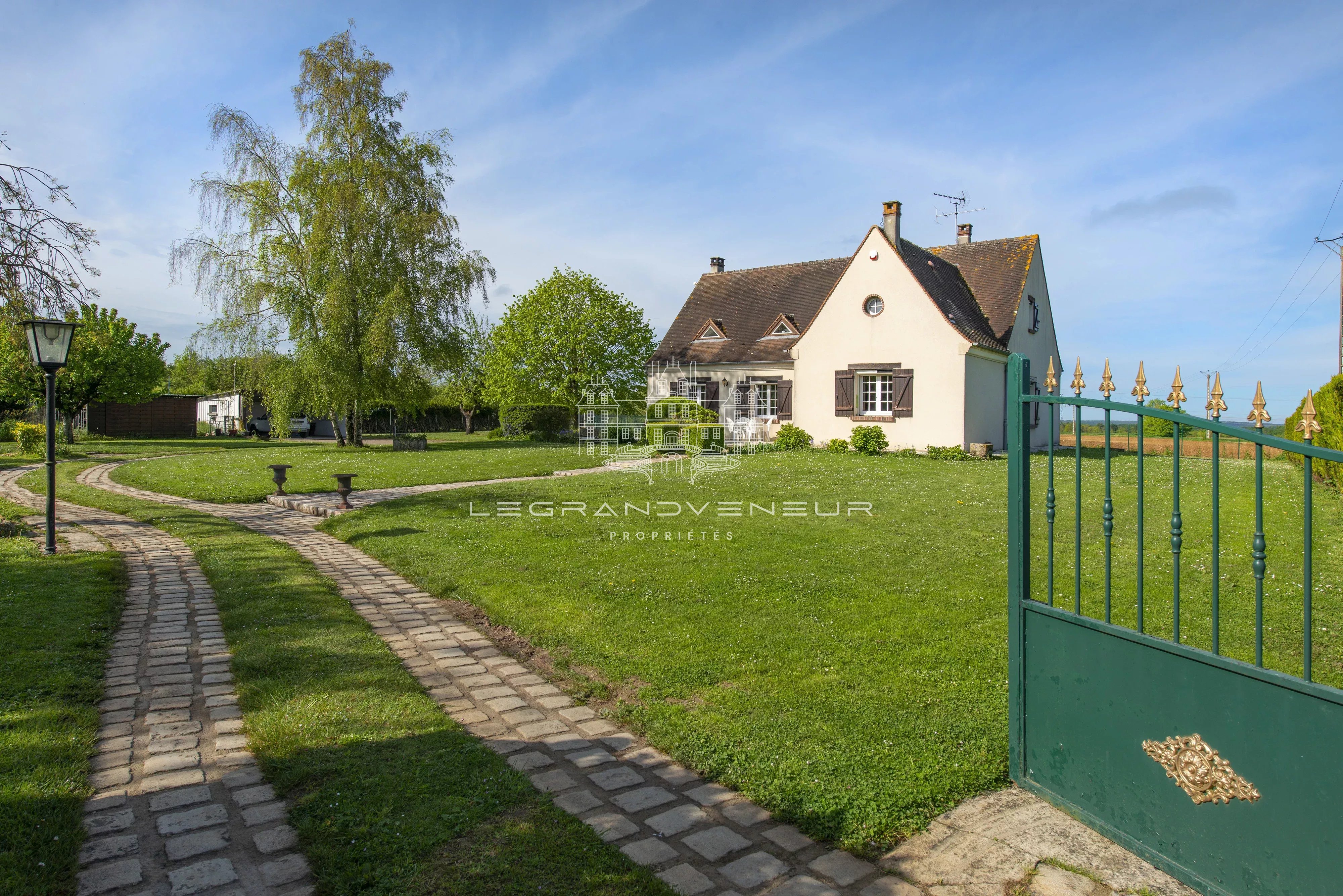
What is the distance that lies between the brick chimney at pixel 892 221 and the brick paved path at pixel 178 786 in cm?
2203

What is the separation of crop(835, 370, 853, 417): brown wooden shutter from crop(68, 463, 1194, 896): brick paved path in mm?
20058

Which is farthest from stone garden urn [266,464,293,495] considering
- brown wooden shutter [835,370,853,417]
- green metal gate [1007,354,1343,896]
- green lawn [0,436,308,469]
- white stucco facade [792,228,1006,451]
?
brown wooden shutter [835,370,853,417]

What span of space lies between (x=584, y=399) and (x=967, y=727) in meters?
30.0

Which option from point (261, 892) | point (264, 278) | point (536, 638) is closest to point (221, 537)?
point (536, 638)

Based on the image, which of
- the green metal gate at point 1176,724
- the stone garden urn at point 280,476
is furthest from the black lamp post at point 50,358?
the green metal gate at point 1176,724

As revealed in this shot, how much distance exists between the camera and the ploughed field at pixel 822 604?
392 cm

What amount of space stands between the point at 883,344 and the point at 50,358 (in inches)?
779

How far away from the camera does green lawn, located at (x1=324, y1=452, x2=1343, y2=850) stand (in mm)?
3861

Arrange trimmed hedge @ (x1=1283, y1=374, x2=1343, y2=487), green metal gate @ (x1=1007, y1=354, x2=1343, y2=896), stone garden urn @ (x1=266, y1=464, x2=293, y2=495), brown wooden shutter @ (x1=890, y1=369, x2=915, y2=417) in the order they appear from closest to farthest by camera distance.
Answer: green metal gate @ (x1=1007, y1=354, x2=1343, y2=896) → trimmed hedge @ (x1=1283, y1=374, x2=1343, y2=487) → stone garden urn @ (x1=266, y1=464, x2=293, y2=495) → brown wooden shutter @ (x1=890, y1=369, x2=915, y2=417)

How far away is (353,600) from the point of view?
716cm

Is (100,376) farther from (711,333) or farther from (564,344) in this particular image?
(711,333)

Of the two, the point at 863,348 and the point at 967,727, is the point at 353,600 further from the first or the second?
the point at 863,348

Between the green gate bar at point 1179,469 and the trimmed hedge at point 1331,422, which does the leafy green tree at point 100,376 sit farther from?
the trimmed hedge at point 1331,422

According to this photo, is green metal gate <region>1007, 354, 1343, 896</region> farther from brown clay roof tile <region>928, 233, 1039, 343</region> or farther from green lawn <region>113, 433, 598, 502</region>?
brown clay roof tile <region>928, 233, 1039, 343</region>
